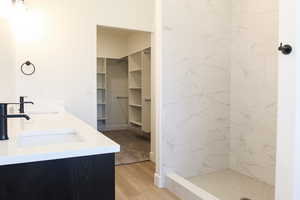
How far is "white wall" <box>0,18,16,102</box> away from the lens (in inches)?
87.9

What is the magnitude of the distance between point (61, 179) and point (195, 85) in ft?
6.21

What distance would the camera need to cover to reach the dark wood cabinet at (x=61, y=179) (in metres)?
0.80

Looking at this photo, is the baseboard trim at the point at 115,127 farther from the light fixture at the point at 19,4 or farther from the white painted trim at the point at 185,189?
the light fixture at the point at 19,4

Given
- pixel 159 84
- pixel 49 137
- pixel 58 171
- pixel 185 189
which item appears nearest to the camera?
pixel 58 171

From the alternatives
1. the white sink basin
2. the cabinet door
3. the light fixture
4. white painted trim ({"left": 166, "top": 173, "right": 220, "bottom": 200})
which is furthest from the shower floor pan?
the light fixture

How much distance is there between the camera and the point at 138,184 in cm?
250

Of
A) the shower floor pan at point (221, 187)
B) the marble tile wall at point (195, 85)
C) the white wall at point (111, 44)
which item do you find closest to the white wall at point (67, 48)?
the marble tile wall at point (195, 85)

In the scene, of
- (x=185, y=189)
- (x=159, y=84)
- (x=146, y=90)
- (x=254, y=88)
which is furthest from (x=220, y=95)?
(x=146, y=90)

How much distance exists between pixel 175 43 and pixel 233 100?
0.98 metres

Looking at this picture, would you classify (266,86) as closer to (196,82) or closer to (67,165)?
(196,82)

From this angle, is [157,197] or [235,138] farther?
[235,138]

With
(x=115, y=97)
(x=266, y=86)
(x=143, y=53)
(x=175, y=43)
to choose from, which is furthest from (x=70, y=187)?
(x=115, y=97)

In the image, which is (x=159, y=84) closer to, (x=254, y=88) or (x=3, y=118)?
(x=254, y=88)

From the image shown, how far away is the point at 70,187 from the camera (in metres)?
0.89
